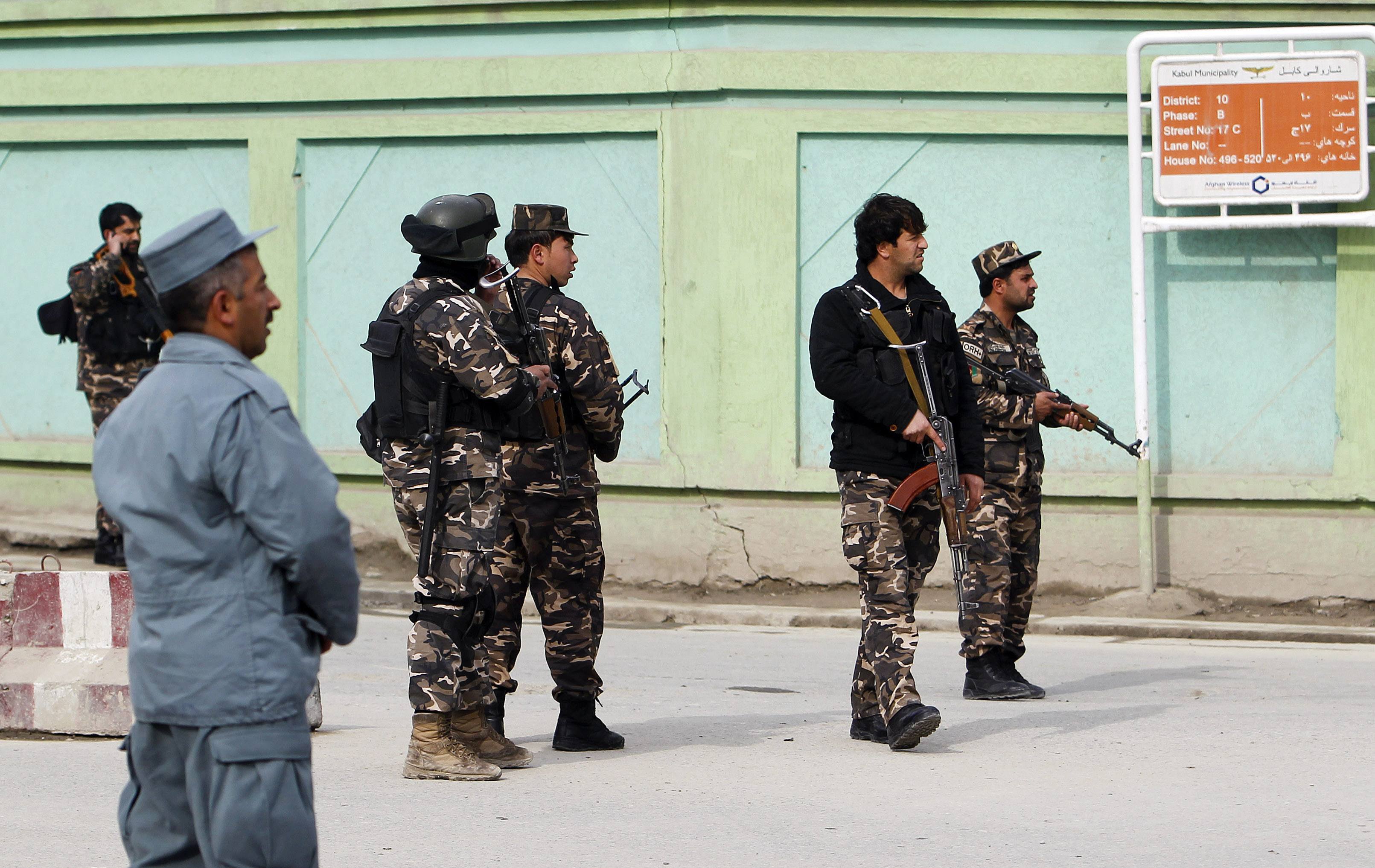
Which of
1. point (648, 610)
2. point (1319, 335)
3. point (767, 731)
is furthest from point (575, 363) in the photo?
point (1319, 335)

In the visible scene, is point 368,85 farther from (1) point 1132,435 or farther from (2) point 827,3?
(1) point 1132,435

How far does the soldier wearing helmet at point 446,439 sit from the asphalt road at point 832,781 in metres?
0.35

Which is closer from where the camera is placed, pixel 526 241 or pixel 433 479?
pixel 433 479

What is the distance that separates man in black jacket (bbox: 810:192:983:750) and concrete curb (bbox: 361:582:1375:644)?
333 cm

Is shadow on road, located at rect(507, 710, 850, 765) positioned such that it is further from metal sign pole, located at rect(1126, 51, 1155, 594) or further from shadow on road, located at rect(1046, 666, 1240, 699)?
metal sign pole, located at rect(1126, 51, 1155, 594)

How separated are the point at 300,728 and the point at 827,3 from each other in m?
8.30

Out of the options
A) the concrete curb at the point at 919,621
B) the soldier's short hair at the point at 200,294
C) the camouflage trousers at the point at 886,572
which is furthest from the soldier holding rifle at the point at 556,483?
the concrete curb at the point at 919,621

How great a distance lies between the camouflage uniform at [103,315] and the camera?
10.6m

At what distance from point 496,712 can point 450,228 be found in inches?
71.8

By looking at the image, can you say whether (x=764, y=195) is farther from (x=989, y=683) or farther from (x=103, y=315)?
(x=103, y=315)

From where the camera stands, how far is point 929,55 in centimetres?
1059

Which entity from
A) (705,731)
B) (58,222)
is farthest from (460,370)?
(58,222)

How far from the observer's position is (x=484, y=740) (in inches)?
243

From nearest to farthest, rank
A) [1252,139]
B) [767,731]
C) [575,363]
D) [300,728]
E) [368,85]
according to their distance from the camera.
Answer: [300,728] → [575,363] → [767,731] → [1252,139] → [368,85]
